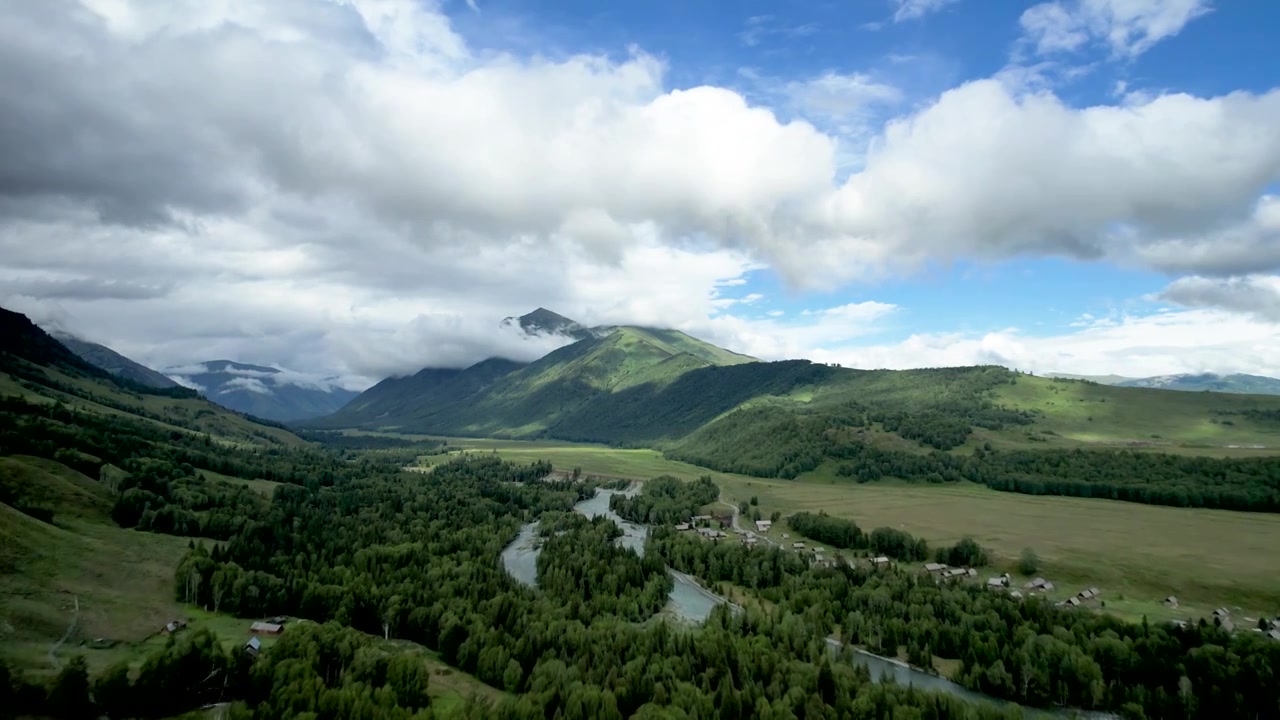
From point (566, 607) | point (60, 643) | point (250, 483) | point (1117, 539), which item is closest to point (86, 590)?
point (60, 643)

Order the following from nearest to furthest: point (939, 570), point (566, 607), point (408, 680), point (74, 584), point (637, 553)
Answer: point (408, 680), point (74, 584), point (566, 607), point (939, 570), point (637, 553)

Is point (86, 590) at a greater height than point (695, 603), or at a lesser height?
greater

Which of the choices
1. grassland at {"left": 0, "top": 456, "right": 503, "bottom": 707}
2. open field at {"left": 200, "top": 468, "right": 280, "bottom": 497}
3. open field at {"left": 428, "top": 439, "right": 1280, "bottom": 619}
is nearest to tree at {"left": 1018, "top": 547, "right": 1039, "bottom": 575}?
open field at {"left": 428, "top": 439, "right": 1280, "bottom": 619}

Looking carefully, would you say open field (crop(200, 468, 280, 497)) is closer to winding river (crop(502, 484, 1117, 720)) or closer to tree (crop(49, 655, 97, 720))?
winding river (crop(502, 484, 1117, 720))

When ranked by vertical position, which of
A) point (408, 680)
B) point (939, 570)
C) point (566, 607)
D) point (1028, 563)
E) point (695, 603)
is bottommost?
point (695, 603)

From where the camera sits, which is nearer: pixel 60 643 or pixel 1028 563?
pixel 60 643

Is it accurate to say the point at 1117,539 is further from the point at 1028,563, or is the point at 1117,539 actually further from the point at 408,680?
the point at 408,680

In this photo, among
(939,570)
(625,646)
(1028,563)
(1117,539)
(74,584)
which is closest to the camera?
(625,646)
